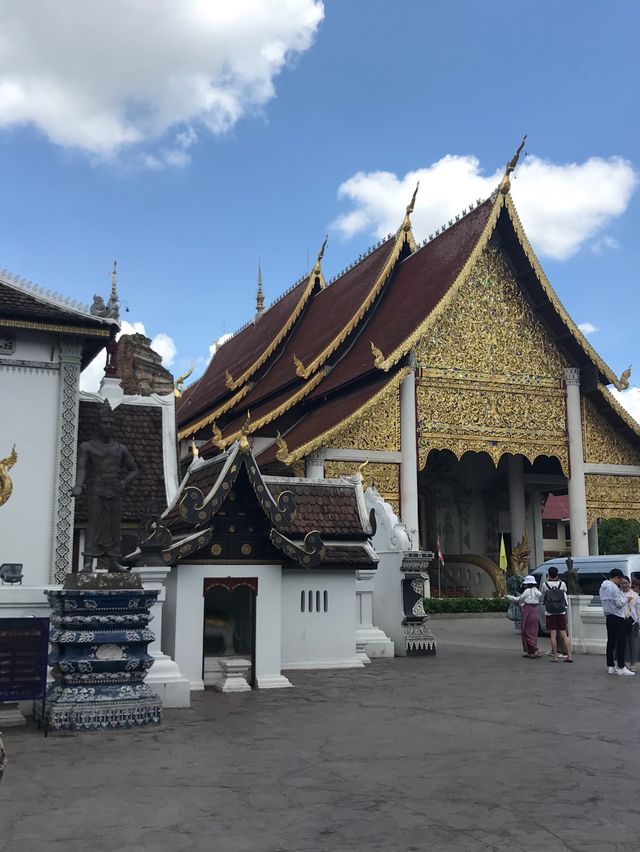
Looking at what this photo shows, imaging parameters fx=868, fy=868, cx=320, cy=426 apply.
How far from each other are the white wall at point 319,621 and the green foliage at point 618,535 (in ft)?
115

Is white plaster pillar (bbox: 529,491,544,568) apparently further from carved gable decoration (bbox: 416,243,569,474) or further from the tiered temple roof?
the tiered temple roof

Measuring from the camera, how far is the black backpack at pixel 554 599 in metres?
10.9

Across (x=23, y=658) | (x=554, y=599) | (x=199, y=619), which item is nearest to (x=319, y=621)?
(x=199, y=619)

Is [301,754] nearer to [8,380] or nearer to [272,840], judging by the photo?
[272,840]

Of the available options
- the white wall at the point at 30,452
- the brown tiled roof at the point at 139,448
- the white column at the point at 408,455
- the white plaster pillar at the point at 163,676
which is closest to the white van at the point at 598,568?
the white column at the point at 408,455

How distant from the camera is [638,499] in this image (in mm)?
21375

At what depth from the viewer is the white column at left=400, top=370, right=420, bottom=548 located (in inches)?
738

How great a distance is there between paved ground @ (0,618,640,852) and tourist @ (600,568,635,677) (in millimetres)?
1717

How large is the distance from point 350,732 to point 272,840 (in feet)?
8.53

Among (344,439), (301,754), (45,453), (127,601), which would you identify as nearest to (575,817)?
(301,754)

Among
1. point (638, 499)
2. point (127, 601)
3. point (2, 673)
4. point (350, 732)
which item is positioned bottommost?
point (350, 732)

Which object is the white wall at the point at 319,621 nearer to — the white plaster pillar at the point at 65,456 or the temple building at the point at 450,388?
the white plaster pillar at the point at 65,456

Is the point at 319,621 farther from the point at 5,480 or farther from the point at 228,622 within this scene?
the point at 5,480

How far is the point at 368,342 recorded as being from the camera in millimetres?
20938
